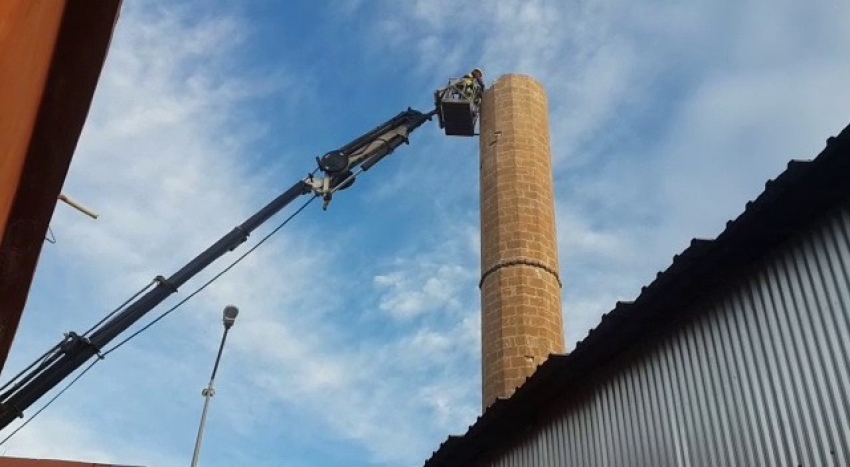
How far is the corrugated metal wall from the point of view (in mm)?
5546

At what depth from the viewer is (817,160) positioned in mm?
5602

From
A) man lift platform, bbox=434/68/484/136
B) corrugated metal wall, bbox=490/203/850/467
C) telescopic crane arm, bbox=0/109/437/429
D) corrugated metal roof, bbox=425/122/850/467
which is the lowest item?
corrugated metal wall, bbox=490/203/850/467

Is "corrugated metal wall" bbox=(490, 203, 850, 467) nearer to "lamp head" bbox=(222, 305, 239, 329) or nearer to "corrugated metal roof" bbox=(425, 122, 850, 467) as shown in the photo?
"corrugated metal roof" bbox=(425, 122, 850, 467)

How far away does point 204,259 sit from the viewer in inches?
615

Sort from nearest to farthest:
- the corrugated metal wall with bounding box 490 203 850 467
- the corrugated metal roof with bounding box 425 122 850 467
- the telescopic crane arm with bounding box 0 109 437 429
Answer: the corrugated metal wall with bounding box 490 203 850 467
the corrugated metal roof with bounding box 425 122 850 467
the telescopic crane arm with bounding box 0 109 437 429

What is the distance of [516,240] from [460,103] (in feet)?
18.7

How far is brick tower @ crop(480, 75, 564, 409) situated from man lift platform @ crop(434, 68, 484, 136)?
833mm

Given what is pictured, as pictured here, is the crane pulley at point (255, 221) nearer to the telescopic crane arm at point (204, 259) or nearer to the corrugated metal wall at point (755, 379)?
the telescopic crane arm at point (204, 259)

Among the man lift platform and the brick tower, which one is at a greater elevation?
the man lift platform

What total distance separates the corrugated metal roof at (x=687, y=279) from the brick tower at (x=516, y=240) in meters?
5.95

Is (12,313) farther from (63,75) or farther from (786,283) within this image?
(786,283)

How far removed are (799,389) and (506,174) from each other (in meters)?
12.8

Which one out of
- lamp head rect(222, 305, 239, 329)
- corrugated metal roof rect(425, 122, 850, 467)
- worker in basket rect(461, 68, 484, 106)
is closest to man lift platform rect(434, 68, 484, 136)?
worker in basket rect(461, 68, 484, 106)

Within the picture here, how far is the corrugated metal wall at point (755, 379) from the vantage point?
555cm
